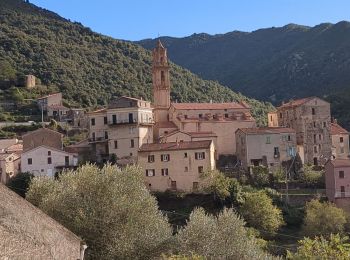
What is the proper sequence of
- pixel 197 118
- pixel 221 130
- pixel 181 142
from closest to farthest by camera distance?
pixel 181 142 → pixel 221 130 → pixel 197 118

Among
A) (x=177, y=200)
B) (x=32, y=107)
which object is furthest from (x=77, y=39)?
(x=177, y=200)

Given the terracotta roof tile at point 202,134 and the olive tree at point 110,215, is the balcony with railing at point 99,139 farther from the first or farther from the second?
the olive tree at point 110,215

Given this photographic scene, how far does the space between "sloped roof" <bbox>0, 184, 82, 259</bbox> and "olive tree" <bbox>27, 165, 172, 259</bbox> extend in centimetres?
1052

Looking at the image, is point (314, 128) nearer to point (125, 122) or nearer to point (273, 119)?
point (273, 119)

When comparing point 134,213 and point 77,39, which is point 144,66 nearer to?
point 77,39

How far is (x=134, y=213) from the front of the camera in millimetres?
32812

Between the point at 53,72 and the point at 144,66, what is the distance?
19.1 meters

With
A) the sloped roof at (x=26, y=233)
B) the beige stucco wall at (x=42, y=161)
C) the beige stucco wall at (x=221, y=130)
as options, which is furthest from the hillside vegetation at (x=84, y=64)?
the sloped roof at (x=26, y=233)

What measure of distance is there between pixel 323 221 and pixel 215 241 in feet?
81.5

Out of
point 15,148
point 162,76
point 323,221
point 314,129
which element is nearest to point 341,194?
point 323,221

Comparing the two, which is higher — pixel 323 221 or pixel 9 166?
pixel 9 166

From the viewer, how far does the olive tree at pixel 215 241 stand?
29703 mm

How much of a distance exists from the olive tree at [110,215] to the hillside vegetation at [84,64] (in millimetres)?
66096

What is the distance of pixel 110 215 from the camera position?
31875 mm
